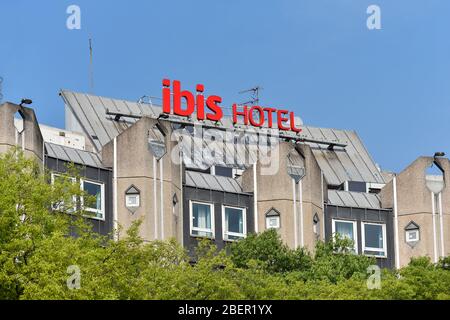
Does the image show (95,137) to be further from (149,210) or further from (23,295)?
(23,295)

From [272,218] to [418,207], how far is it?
32.3 ft

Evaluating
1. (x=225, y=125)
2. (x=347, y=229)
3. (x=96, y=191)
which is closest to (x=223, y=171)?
(x=347, y=229)

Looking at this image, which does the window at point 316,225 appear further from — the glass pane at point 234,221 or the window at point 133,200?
the window at point 133,200

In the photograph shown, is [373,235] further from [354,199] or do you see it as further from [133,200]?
[133,200]

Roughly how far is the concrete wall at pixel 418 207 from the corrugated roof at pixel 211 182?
34.1 ft

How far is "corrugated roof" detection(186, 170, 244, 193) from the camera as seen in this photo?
297 ft

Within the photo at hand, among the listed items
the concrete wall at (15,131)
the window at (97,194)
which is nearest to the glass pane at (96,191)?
the window at (97,194)

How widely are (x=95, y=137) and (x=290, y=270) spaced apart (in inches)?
789

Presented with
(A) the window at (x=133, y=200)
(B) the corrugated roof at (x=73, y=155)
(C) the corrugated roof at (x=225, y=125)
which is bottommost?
(A) the window at (x=133, y=200)

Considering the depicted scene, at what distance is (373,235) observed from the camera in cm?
9681

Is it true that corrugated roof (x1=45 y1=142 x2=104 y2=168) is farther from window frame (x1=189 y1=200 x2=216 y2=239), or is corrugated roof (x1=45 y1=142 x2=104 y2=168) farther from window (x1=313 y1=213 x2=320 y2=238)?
window (x1=313 y1=213 x2=320 y2=238)

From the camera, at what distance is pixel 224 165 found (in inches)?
3880

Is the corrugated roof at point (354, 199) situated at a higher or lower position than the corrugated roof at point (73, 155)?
lower

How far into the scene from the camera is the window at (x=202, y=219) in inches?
3506
